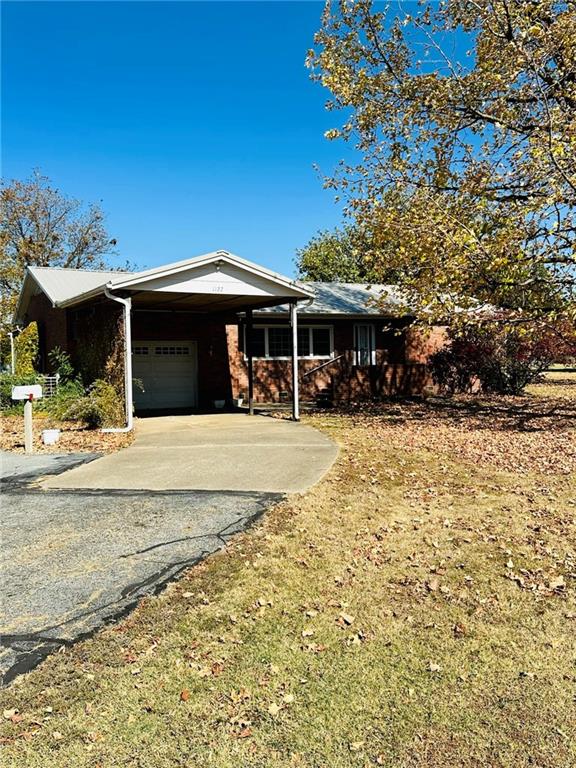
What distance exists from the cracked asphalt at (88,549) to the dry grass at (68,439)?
256cm

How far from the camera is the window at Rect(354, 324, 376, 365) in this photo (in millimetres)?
21328

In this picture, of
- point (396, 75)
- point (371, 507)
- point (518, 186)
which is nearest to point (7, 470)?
point (371, 507)

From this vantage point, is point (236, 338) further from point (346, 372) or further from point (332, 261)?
point (332, 261)

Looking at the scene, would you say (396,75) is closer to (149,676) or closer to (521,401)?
(521,401)

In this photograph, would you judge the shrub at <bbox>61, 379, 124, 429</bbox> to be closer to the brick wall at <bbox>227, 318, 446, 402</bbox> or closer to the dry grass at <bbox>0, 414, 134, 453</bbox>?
the dry grass at <bbox>0, 414, 134, 453</bbox>

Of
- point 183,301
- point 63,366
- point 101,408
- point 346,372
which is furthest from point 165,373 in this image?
point 346,372

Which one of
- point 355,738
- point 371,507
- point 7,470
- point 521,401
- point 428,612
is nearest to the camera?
point 355,738

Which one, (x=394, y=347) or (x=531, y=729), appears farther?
(x=394, y=347)

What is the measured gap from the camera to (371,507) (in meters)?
7.23

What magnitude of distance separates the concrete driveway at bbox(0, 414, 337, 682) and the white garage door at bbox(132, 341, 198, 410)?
22.2 ft

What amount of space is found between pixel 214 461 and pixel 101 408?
465cm

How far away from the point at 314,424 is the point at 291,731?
11.4m

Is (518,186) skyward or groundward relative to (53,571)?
skyward

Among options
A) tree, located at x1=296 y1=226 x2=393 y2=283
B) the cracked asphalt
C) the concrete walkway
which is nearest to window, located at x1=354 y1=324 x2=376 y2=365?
the concrete walkway
